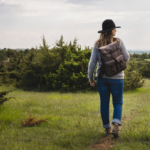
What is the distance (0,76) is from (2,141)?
3414 millimetres

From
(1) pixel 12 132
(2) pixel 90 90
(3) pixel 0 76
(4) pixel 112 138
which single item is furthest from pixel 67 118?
(2) pixel 90 90

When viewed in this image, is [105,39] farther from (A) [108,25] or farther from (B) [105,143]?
(B) [105,143]

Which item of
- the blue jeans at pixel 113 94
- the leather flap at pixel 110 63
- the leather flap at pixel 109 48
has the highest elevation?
the leather flap at pixel 109 48

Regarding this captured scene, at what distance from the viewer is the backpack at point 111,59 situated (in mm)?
4117

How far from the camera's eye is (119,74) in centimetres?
426

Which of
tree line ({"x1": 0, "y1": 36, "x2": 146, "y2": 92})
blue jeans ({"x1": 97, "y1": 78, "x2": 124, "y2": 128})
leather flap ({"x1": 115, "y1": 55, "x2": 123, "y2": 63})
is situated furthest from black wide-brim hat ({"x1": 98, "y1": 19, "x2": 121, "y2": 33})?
tree line ({"x1": 0, "y1": 36, "x2": 146, "y2": 92})

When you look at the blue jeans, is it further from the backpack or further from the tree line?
the tree line

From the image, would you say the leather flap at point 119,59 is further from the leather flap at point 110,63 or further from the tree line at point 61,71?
the tree line at point 61,71

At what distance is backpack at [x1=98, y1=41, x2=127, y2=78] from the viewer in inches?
162

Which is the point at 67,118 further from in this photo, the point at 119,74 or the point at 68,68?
the point at 68,68

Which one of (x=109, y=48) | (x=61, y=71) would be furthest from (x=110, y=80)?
(x=61, y=71)

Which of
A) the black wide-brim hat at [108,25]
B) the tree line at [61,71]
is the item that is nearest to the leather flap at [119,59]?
the black wide-brim hat at [108,25]

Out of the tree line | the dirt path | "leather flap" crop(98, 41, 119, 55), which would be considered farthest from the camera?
the tree line

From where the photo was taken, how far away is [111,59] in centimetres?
415
